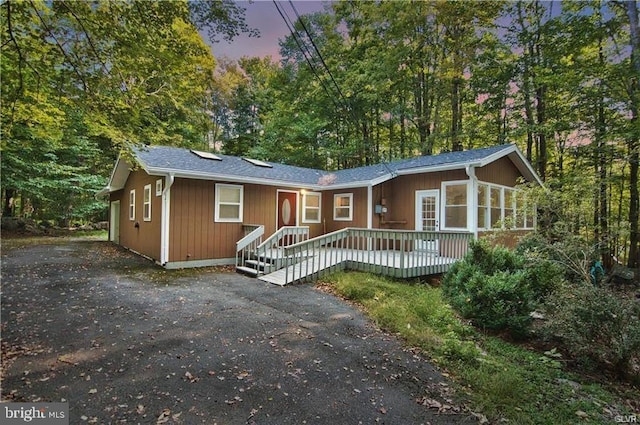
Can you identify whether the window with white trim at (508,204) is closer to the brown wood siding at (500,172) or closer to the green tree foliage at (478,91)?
the brown wood siding at (500,172)

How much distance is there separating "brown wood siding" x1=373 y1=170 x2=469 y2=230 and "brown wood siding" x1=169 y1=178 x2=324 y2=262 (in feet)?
14.3

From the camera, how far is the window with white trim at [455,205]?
31.2 ft

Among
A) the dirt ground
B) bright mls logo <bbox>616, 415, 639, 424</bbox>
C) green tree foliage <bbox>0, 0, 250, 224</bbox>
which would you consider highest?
green tree foliage <bbox>0, 0, 250, 224</bbox>

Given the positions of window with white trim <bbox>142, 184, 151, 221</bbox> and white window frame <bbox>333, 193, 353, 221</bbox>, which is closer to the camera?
window with white trim <bbox>142, 184, 151, 221</bbox>

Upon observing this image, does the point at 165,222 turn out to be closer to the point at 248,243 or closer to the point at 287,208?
the point at 248,243

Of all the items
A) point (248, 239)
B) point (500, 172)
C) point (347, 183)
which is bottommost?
point (248, 239)

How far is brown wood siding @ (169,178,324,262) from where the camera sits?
8562mm

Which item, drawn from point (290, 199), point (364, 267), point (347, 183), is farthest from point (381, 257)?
point (290, 199)

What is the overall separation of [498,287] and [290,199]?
25.0 ft

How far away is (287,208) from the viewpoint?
36.7ft

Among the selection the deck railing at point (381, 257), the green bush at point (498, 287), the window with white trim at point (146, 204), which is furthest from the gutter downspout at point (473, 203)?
the window with white trim at point (146, 204)

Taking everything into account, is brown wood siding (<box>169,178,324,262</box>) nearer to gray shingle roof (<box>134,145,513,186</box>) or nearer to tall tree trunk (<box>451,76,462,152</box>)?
gray shingle roof (<box>134,145,513,186</box>)

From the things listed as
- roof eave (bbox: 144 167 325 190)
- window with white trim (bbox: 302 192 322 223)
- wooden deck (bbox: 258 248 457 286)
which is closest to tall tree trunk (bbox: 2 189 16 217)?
roof eave (bbox: 144 167 325 190)

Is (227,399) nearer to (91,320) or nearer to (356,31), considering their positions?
(91,320)
